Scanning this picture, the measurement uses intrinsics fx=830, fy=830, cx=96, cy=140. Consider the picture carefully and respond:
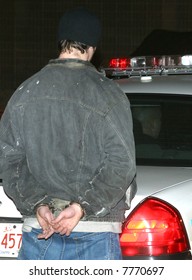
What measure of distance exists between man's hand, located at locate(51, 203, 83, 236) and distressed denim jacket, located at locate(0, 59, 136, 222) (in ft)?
0.14

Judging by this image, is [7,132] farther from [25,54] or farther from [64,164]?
[25,54]

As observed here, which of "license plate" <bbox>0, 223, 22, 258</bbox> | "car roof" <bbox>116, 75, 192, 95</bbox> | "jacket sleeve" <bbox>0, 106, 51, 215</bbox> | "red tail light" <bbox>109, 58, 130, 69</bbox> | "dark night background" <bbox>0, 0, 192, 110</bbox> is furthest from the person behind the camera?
"dark night background" <bbox>0, 0, 192, 110</bbox>

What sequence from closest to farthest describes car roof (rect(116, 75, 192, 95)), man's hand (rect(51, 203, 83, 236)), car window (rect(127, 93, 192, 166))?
1. man's hand (rect(51, 203, 83, 236))
2. car window (rect(127, 93, 192, 166))
3. car roof (rect(116, 75, 192, 95))

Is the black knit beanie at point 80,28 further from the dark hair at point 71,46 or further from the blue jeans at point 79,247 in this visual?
the blue jeans at point 79,247

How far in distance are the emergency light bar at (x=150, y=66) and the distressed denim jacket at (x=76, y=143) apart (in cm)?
220

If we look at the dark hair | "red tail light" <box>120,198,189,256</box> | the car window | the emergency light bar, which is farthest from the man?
the emergency light bar

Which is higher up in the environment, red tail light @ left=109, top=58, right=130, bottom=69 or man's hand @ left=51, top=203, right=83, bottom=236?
man's hand @ left=51, top=203, right=83, bottom=236

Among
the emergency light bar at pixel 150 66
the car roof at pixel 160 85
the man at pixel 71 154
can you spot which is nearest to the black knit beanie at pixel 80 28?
the man at pixel 71 154

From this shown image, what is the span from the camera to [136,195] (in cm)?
386

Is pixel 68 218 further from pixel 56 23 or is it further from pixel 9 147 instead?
pixel 56 23

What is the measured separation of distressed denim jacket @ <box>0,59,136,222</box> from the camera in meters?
3.36

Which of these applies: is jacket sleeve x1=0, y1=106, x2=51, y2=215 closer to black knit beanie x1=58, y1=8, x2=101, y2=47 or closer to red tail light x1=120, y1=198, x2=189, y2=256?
black knit beanie x1=58, y1=8, x2=101, y2=47
